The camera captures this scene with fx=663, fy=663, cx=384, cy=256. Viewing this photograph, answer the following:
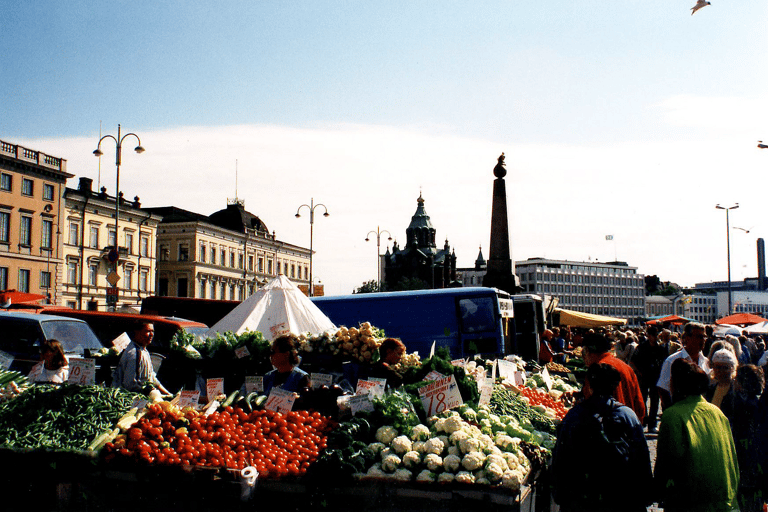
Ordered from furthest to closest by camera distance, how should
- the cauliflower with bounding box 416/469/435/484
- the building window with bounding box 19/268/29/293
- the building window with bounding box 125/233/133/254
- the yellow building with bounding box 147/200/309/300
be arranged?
the yellow building with bounding box 147/200/309/300
the building window with bounding box 125/233/133/254
the building window with bounding box 19/268/29/293
the cauliflower with bounding box 416/469/435/484

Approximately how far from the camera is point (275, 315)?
12797 millimetres

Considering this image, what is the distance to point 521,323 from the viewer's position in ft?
73.9

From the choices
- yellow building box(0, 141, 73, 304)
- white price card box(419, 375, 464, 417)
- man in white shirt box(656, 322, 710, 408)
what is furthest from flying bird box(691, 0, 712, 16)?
yellow building box(0, 141, 73, 304)

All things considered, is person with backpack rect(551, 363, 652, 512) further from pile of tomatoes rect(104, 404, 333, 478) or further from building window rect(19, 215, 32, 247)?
building window rect(19, 215, 32, 247)

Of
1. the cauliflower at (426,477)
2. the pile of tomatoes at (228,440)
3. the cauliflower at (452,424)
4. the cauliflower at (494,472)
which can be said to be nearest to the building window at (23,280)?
the pile of tomatoes at (228,440)

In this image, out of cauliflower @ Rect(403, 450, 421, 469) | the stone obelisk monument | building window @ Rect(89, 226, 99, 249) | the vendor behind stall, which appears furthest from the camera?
building window @ Rect(89, 226, 99, 249)

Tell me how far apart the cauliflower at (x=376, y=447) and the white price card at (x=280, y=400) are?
1184mm

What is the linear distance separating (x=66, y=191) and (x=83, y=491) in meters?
48.4

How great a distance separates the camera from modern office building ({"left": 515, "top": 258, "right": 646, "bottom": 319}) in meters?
164

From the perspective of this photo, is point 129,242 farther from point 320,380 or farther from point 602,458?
point 602,458

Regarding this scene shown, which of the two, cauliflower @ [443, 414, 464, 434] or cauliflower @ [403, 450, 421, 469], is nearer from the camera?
cauliflower @ [403, 450, 421, 469]

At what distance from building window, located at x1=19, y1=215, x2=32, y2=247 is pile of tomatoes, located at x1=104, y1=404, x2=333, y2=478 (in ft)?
146

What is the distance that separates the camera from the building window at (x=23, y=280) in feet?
146

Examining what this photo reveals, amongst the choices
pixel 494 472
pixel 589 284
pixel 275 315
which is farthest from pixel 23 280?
pixel 589 284
